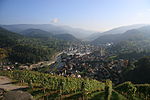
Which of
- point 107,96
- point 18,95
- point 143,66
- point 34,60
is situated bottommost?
point 34,60

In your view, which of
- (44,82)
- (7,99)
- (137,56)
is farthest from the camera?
(137,56)

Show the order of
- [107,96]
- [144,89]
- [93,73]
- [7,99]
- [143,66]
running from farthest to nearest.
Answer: [93,73]
[143,66]
[144,89]
[107,96]
[7,99]

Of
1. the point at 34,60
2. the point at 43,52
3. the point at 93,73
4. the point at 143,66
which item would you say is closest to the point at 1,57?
the point at 34,60

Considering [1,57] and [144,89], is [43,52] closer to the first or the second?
[1,57]

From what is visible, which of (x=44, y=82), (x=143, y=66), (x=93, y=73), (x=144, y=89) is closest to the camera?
(x=144, y=89)

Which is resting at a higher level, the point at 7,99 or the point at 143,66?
the point at 7,99

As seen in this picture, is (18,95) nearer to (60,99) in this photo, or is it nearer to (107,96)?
(60,99)

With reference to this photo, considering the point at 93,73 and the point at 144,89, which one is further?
the point at 93,73

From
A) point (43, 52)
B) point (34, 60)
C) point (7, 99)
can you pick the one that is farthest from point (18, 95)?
point (43, 52)

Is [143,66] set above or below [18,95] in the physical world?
below
